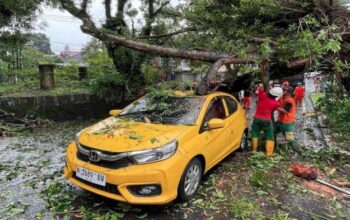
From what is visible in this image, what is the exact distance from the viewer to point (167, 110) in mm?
5641

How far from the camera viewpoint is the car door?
17.0 feet

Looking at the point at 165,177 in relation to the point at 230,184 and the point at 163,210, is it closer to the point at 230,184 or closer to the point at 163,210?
the point at 163,210

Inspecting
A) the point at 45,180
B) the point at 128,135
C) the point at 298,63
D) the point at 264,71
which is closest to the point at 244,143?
the point at 264,71

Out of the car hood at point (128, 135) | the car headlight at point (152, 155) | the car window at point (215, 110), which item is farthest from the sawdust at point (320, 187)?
the car headlight at point (152, 155)

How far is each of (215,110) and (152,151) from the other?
→ 199 centimetres

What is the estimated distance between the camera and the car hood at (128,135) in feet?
14.3

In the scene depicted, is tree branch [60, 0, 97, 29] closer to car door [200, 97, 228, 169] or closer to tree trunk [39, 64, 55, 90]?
tree trunk [39, 64, 55, 90]

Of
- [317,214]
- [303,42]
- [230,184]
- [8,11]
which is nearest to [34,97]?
[8,11]

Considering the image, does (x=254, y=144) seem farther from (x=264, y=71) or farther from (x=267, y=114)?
(x=264, y=71)

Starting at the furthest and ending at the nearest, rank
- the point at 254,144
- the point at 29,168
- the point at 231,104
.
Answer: the point at 254,144 → the point at 231,104 → the point at 29,168

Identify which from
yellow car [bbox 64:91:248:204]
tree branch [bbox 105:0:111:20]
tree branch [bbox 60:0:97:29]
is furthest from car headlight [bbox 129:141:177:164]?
tree branch [bbox 105:0:111:20]

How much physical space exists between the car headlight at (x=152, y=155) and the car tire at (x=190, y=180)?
1.29ft

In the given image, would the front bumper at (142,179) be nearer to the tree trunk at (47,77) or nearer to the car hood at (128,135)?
the car hood at (128,135)

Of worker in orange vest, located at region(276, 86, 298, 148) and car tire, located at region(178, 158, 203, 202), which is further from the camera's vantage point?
worker in orange vest, located at region(276, 86, 298, 148)
